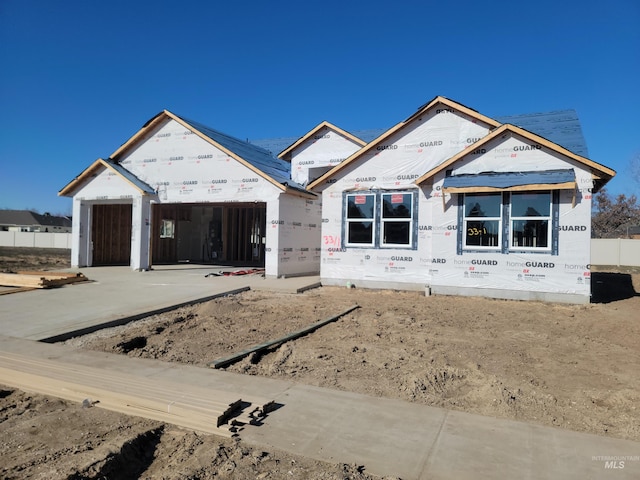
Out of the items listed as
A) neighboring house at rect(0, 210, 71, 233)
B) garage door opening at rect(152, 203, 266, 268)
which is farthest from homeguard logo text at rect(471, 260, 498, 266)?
neighboring house at rect(0, 210, 71, 233)

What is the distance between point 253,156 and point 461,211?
942 centimetres

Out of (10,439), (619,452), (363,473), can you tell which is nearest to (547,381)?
(619,452)

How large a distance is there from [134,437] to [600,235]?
53620mm

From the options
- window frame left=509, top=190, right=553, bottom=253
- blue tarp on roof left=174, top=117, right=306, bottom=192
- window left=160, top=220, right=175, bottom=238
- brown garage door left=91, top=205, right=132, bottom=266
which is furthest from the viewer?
window left=160, top=220, right=175, bottom=238

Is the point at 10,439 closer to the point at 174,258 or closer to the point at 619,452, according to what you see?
the point at 619,452

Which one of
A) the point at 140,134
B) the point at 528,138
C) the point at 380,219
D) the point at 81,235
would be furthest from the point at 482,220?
the point at 81,235

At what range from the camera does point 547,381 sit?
5207 mm

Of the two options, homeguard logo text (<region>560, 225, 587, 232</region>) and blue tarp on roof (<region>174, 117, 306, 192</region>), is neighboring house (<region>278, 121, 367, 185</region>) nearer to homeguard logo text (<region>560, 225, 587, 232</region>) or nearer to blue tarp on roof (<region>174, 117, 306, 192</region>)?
blue tarp on roof (<region>174, 117, 306, 192</region>)

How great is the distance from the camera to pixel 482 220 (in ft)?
38.3

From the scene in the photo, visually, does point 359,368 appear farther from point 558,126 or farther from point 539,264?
point 558,126

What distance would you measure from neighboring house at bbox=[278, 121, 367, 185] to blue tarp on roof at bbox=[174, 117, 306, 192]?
777 millimetres

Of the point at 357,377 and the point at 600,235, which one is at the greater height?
the point at 600,235

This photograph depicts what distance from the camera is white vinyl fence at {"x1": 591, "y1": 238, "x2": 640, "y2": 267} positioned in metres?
29.6

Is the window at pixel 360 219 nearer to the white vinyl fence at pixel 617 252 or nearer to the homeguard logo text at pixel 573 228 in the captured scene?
the homeguard logo text at pixel 573 228
